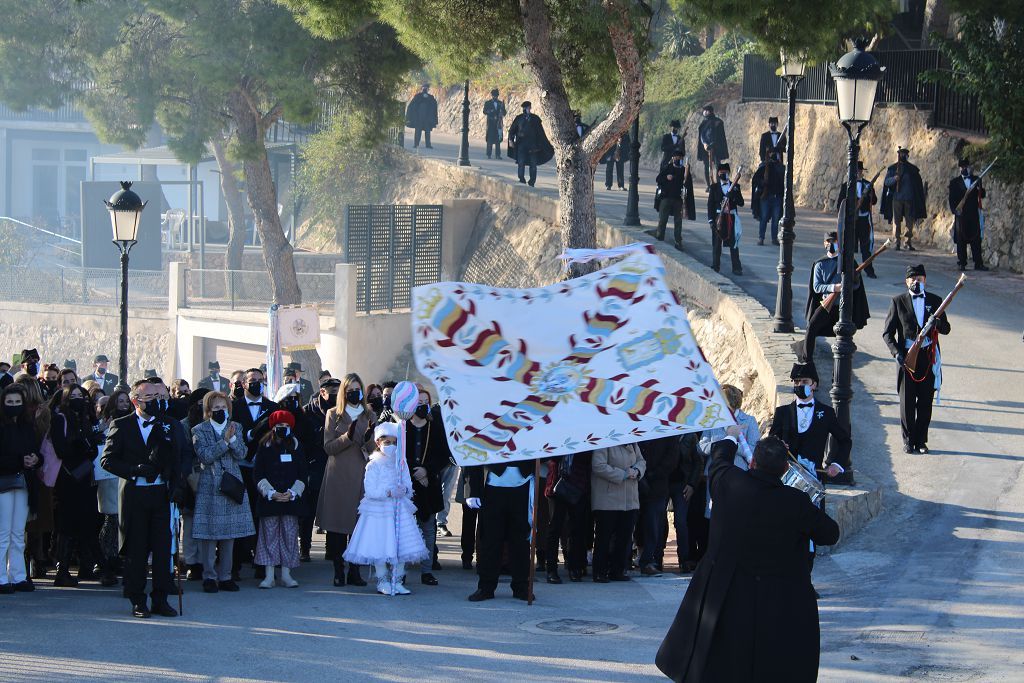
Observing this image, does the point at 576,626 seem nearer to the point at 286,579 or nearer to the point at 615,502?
the point at 615,502

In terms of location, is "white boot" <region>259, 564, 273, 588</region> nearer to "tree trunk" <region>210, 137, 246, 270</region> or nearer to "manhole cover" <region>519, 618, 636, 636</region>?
"manhole cover" <region>519, 618, 636, 636</region>

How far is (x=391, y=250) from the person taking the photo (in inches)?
1224

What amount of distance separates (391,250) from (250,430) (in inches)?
771

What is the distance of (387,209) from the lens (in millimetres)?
31109

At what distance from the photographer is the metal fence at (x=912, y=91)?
25888 millimetres

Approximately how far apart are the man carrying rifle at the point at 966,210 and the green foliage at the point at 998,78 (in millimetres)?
906

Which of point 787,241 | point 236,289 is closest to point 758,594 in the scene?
point 787,241

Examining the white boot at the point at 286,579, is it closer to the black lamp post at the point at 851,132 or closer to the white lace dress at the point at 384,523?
the white lace dress at the point at 384,523

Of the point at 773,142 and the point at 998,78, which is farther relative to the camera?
the point at 773,142

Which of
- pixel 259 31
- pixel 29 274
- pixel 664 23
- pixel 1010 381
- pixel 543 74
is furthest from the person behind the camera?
pixel 664 23

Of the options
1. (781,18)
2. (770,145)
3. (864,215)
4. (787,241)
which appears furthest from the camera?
(770,145)

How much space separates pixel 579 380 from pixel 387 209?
71.8ft

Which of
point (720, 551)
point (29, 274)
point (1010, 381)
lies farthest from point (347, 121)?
point (720, 551)

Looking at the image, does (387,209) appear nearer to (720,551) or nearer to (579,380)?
(579,380)
